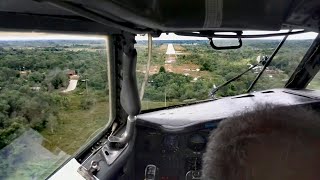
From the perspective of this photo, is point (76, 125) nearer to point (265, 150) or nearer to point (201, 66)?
point (201, 66)

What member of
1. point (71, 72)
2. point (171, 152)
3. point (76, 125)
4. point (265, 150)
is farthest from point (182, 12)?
point (171, 152)

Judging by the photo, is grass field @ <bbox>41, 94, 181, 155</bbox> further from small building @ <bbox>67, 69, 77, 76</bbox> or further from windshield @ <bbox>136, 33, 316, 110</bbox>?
windshield @ <bbox>136, 33, 316, 110</bbox>

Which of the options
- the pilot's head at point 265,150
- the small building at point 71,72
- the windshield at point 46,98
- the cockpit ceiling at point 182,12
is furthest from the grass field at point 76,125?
the pilot's head at point 265,150

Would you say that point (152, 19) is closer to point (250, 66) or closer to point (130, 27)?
point (130, 27)

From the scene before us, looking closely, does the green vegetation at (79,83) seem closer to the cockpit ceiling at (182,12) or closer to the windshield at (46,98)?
the windshield at (46,98)

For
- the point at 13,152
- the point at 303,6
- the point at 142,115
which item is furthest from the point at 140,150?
the point at 303,6

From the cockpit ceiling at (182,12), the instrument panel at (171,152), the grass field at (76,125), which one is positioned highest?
the cockpit ceiling at (182,12)
